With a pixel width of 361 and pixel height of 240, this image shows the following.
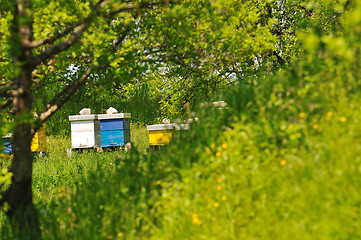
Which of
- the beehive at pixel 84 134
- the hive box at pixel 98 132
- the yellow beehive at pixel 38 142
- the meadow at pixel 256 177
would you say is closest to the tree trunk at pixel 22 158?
the meadow at pixel 256 177

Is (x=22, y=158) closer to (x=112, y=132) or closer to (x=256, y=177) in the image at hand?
(x=256, y=177)

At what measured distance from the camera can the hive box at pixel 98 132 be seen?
37.4 feet

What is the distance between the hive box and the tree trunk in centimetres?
617

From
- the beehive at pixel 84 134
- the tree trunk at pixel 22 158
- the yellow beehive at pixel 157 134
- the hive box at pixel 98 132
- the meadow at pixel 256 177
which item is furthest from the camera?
the beehive at pixel 84 134

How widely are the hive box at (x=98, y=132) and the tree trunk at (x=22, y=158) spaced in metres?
6.17

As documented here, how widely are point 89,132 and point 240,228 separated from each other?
28.7 feet

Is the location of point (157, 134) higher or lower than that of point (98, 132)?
lower

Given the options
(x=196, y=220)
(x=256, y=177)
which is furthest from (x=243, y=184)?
(x=196, y=220)

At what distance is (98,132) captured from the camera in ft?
38.2

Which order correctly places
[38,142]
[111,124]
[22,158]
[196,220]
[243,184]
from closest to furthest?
[196,220], [243,184], [22,158], [111,124], [38,142]

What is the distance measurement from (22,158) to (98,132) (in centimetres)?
716

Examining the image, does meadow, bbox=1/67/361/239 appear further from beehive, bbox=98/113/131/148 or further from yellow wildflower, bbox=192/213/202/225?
beehive, bbox=98/113/131/148

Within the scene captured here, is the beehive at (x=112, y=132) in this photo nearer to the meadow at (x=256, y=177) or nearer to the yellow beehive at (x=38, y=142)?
the yellow beehive at (x=38, y=142)

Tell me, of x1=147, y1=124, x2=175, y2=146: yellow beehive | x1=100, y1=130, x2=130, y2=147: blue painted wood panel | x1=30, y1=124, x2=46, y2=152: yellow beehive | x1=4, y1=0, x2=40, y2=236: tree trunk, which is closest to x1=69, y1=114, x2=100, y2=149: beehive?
x1=100, y1=130, x2=130, y2=147: blue painted wood panel
